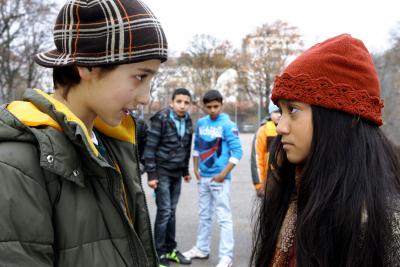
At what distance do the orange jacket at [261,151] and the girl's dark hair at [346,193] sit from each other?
3.13m

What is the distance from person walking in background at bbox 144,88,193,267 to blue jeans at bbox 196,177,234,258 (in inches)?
11.2

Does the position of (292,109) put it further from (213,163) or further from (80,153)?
(213,163)

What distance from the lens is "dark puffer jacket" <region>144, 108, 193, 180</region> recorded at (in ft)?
15.1

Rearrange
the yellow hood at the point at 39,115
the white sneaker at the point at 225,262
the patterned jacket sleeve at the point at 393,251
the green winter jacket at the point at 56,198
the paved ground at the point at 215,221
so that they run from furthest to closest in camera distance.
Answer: the paved ground at the point at 215,221
the white sneaker at the point at 225,262
the patterned jacket sleeve at the point at 393,251
the yellow hood at the point at 39,115
the green winter jacket at the point at 56,198

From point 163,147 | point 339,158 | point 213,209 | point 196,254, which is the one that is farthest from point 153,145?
point 339,158

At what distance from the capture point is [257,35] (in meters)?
47.3

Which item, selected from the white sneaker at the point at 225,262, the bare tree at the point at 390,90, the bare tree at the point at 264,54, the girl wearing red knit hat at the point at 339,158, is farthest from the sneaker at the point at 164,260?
the bare tree at the point at 264,54

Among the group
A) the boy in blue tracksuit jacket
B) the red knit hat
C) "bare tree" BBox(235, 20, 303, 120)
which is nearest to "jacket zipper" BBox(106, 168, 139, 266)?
the red knit hat

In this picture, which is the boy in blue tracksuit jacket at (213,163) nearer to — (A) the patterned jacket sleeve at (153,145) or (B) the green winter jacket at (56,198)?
(A) the patterned jacket sleeve at (153,145)

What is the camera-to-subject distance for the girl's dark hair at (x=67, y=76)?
1.34 m

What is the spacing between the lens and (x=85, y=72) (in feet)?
4.40

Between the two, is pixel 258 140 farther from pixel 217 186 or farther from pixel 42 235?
pixel 42 235

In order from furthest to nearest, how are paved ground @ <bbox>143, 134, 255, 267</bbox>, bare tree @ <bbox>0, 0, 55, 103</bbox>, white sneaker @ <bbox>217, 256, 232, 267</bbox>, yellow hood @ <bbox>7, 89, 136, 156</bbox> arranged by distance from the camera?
1. bare tree @ <bbox>0, 0, 55, 103</bbox>
2. paved ground @ <bbox>143, 134, 255, 267</bbox>
3. white sneaker @ <bbox>217, 256, 232, 267</bbox>
4. yellow hood @ <bbox>7, 89, 136, 156</bbox>

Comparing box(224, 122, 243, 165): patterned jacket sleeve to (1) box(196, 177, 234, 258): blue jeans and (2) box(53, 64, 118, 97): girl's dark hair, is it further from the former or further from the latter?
(2) box(53, 64, 118, 97): girl's dark hair
